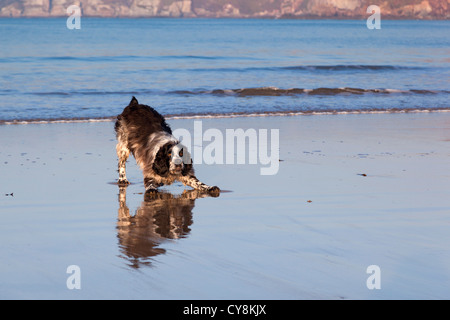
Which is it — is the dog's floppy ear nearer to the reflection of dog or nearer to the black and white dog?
the black and white dog

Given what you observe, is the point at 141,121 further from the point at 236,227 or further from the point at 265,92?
the point at 265,92

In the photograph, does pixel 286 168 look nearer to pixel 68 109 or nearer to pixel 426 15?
pixel 68 109

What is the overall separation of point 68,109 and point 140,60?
1878cm

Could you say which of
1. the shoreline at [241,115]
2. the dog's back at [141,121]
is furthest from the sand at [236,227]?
the shoreline at [241,115]

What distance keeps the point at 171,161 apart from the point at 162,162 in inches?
4.4

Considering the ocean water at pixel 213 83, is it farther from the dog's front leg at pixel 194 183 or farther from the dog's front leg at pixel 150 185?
the dog's front leg at pixel 194 183

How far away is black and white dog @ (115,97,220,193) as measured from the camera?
26.5 ft

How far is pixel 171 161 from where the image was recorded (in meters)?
8.02

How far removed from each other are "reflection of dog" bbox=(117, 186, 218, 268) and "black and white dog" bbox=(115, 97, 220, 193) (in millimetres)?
185

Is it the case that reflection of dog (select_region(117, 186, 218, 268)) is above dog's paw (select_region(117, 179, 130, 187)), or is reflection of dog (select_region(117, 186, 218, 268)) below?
below

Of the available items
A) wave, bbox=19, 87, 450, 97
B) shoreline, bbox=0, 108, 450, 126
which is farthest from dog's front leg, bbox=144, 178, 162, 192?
wave, bbox=19, 87, 450, 97

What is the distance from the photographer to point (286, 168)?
942 cm

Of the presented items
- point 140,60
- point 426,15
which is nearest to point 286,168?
point 140,60

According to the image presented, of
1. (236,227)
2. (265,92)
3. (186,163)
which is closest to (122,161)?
(186,163)
